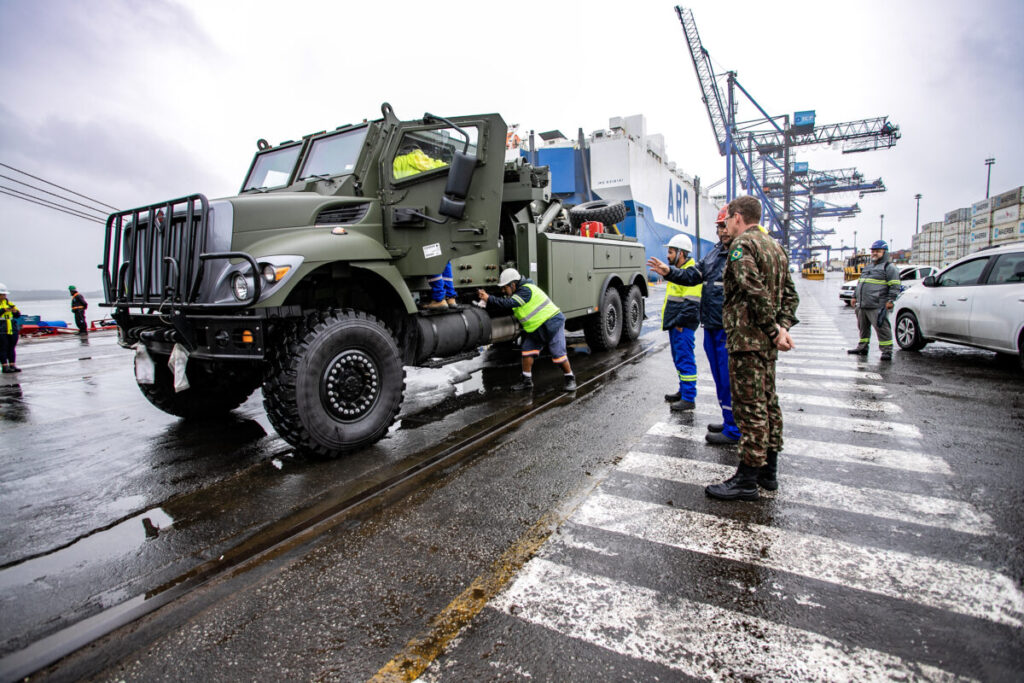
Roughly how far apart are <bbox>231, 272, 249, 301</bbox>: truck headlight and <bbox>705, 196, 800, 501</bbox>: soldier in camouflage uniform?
3251 millimetres

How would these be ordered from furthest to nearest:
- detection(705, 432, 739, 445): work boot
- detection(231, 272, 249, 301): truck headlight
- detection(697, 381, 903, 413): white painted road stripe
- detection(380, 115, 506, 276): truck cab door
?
detection(697, 381, 903, 413): white painted road stripe, detection(380, 115, 506, 276): truck cab door, detection(705, 432, 739, 445): work boot, detection(231, 272, 249, 301): truck headlight

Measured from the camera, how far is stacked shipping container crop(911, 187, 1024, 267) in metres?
29.2

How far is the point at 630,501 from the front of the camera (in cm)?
333

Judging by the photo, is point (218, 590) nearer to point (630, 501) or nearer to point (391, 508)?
point (391, 508)

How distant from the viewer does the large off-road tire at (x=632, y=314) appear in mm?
9789

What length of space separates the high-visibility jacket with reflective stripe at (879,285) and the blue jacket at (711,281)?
4.94 m

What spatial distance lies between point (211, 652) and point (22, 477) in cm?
323

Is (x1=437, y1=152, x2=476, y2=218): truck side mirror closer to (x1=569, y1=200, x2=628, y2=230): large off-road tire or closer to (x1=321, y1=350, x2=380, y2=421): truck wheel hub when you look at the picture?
(x1=321, y1=350, x2=380, y2=421): truck wheel hub

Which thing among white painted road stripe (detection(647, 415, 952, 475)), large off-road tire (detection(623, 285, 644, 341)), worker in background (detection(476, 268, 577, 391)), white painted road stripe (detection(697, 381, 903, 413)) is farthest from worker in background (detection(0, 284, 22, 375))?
white painted road stripe (detection(697, 381, 903, 413))

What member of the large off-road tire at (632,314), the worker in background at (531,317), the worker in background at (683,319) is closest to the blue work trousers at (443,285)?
the worker in background at (531,317)

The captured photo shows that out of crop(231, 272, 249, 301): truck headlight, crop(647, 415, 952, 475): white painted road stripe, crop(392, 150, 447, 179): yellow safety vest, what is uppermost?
crop(392, 150, 447, 179): yellow safety vest

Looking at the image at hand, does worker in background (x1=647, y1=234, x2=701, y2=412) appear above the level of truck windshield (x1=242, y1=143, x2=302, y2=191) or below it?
below

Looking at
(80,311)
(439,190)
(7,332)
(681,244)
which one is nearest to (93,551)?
(439,190)

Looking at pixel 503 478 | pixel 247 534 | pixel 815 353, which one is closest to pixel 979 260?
pixel 815 353
